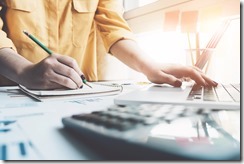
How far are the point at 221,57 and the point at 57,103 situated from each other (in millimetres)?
658

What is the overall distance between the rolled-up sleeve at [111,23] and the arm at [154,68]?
0.09ft

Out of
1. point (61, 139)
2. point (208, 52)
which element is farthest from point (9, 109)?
point (208, 52)

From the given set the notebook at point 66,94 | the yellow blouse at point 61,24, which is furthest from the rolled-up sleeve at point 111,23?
the notebook at point 66,94

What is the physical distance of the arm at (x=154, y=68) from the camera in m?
0.66

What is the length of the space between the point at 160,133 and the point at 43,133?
133 mm

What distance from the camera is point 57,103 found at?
484 mm

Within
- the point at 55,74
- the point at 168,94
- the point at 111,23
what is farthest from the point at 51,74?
the point at 111,23

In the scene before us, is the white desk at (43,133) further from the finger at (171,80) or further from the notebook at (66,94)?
the finger at (171,80)

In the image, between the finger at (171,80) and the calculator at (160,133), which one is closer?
the calculator at (160,133)

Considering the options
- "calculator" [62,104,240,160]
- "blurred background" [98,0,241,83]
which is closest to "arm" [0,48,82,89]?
"calculator" [62,104,240,160]

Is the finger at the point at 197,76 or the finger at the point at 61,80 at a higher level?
the finger at the point at 61,80

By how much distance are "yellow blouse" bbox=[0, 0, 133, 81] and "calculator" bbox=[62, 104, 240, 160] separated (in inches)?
26.3

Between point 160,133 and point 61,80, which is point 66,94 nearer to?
point 61,80

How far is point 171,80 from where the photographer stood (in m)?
0.67
